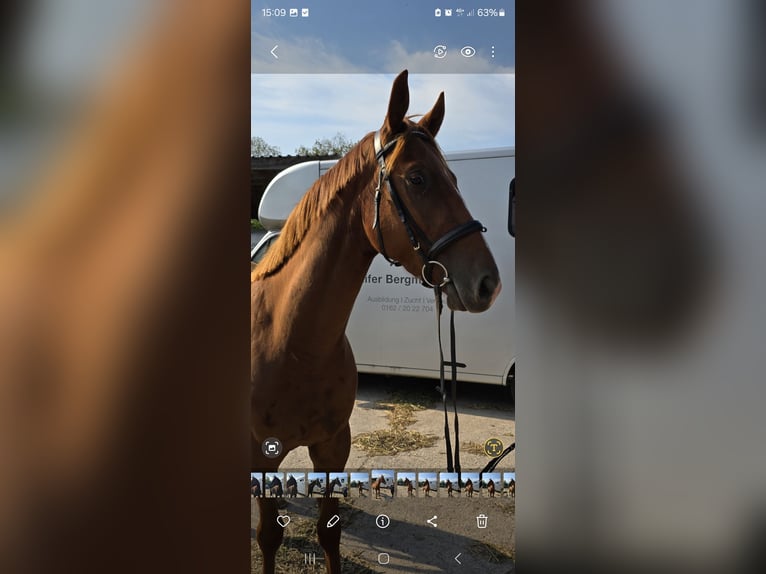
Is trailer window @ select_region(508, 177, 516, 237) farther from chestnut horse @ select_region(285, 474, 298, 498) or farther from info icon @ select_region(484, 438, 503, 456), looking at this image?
chestnut horse @ select_region(285, 474, 298, 498)

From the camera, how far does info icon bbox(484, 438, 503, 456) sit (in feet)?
1.68

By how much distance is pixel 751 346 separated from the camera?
0.49m

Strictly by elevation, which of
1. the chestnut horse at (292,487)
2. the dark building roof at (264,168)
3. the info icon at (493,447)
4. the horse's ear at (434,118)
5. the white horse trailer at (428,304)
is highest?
the horse's ear at (434,118)

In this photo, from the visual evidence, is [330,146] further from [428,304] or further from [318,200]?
[428,304]

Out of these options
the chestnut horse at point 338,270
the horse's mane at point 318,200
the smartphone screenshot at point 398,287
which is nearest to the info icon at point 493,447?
the smartphone screenshot at point 398,287

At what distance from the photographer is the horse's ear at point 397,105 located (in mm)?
488

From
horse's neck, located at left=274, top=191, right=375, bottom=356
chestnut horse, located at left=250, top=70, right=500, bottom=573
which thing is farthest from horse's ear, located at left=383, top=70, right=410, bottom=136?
horse's neck, located at left=274, top=191, right=375, bottom=356

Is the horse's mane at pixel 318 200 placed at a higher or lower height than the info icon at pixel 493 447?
higher

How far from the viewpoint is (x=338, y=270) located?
587 mm

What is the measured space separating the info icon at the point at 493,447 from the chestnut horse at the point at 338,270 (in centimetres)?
17

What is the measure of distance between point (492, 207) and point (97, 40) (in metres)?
0.53

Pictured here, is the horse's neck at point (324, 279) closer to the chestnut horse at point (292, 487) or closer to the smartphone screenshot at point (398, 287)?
the smartphone screenshot at point (398, 287)

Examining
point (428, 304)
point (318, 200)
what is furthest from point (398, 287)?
point (318, 200)

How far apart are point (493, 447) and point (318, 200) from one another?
0.41 m
